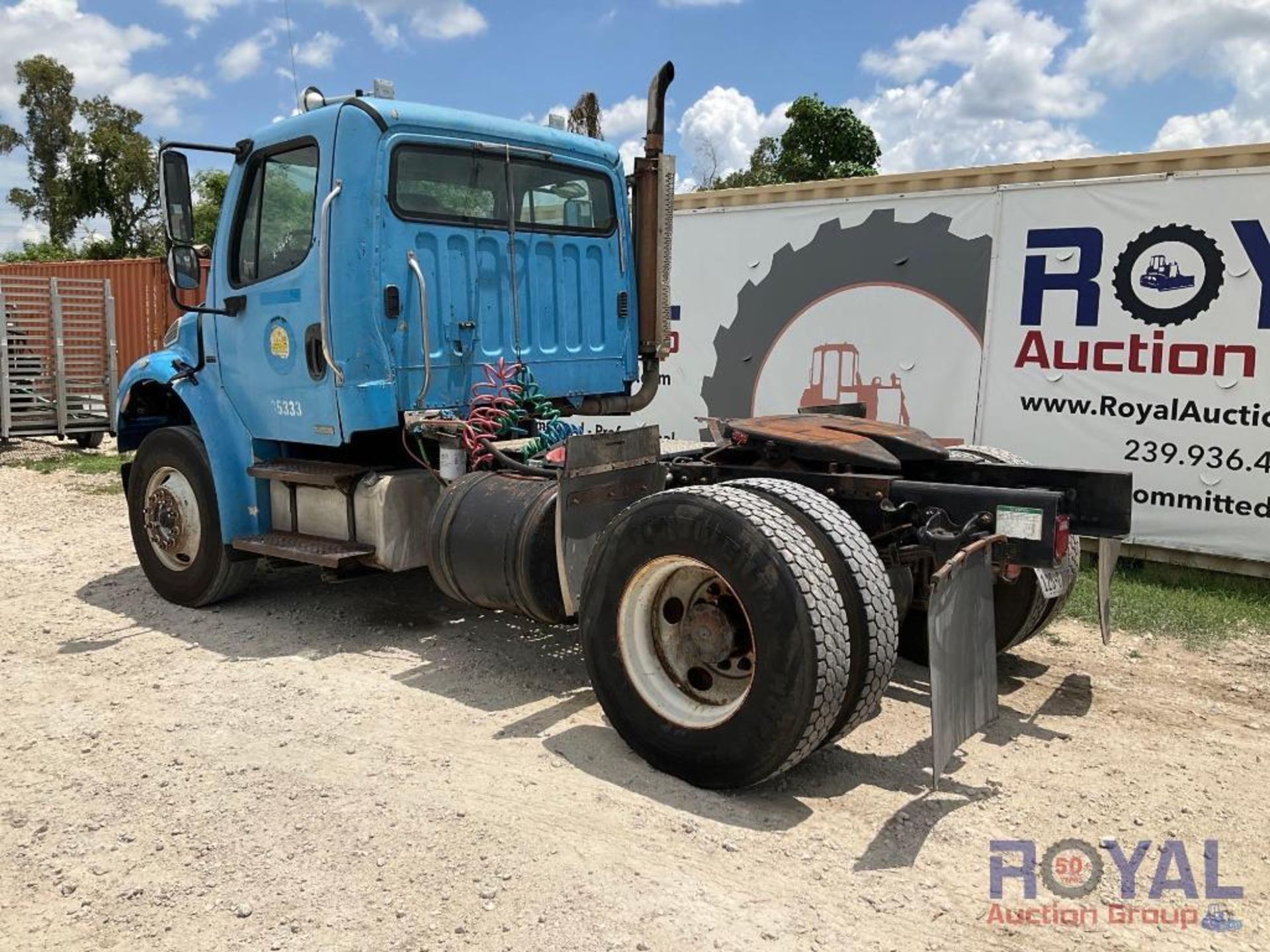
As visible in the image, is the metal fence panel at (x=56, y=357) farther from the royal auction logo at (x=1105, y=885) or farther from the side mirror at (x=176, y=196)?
the royal auction logo at (x=1105, y=885)

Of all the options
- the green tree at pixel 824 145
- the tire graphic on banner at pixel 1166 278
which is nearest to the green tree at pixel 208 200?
the green tree at pixel 824 145

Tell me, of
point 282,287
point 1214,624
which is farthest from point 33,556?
point 1214,624

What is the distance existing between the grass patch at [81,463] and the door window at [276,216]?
7172mm

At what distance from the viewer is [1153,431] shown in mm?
7406

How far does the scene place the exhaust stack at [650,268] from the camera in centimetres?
622

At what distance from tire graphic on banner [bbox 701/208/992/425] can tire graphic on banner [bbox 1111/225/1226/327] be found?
101 centimetres

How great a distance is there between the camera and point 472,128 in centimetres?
552

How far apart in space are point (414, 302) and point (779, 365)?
188 inches

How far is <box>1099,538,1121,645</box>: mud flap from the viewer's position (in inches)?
179

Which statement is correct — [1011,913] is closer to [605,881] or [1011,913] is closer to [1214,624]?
[605,881]

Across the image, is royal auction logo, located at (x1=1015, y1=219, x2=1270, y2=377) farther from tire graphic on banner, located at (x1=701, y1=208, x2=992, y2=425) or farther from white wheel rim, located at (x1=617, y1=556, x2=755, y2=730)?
white wheel rim, located at (x1=617, y1=556, x2=755, y2=730)

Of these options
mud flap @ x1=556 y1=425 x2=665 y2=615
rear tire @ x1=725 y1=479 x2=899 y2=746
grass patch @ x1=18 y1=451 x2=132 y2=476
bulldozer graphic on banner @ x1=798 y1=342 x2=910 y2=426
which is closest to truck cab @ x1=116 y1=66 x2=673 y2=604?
mud flap @ x1=556 y1=425 x2=665 y2=615

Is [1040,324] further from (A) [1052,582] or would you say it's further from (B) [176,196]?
(B) [176,196]

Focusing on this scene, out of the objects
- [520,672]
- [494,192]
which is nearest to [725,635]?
[520,672]
